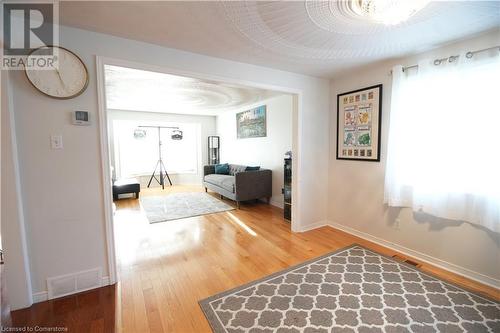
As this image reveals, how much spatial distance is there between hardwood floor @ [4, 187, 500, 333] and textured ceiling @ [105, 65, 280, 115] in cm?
210

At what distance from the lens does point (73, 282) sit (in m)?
1.93

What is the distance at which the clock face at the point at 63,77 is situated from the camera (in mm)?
1720

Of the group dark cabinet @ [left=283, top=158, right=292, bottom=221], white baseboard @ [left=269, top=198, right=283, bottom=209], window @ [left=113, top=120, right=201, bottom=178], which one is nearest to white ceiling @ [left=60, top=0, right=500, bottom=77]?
dark cabinet @ [left=283, top=158, right=292, bottom=221]

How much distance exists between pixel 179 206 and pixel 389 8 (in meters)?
4.44

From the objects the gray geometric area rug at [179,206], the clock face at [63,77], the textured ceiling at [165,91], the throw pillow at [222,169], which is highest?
the textured ceiling at [165,91]

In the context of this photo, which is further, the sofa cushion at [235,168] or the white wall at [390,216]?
the sofa cushion at [235,168]

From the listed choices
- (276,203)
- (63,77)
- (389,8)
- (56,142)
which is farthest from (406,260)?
(63,77)

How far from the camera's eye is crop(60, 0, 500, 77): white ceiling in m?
1.58

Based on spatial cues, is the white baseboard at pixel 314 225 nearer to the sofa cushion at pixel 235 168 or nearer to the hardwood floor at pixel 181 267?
the hardwood floor at pixel 181 267

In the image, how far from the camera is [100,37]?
193cm

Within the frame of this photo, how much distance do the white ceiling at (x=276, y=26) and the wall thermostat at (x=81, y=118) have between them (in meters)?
0.70

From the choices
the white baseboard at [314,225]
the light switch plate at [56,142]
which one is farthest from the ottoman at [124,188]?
the white baseboard at [314,225]

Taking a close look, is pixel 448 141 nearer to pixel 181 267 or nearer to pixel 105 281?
pixel 181 267

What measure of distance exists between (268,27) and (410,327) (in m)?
2.48
